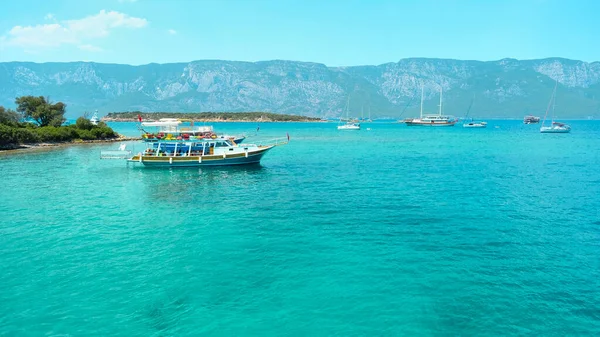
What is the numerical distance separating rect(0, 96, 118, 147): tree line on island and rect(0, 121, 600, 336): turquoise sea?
184 feet

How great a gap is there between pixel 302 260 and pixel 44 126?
353 feet

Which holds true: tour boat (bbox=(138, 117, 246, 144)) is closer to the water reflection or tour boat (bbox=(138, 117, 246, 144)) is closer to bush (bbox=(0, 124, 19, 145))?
the water reflection

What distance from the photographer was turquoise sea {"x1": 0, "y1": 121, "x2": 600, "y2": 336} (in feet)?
48.8

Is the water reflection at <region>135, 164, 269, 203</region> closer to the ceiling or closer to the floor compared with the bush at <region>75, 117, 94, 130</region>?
closer to the floor

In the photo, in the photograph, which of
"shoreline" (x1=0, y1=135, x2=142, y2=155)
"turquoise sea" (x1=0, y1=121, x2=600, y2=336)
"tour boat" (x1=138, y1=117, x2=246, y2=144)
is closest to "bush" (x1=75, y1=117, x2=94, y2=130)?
"shoreline" (x1=0, y1=135, x2=142, y2=155)

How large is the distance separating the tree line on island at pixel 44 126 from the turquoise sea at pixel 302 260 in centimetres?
5620

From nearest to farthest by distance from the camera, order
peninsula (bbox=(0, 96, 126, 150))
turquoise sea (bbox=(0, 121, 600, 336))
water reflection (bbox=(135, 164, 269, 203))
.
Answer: turquoise sea (bbox=(0, 121, 600, 336)) < water reflection (bbox=(135, 164, 269, 203)) < peninsula (bbox=(0, 96, 126, 150))

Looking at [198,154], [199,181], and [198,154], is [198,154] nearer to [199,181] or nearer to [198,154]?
[198,154]

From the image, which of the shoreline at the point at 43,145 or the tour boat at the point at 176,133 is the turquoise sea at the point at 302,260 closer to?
the tour boat at the point at 176,133

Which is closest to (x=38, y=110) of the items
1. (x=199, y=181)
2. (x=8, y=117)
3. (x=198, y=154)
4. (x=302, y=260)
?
(x=8, y=117)

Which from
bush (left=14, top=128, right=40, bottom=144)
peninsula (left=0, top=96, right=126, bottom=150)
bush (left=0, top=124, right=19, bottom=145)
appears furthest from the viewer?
bush (left=14, top=128, right=40, bottom=144)

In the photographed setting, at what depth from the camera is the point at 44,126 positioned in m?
103

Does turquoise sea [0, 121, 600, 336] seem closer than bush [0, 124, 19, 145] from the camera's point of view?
Yes

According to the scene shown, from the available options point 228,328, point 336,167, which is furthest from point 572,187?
point 228,328
